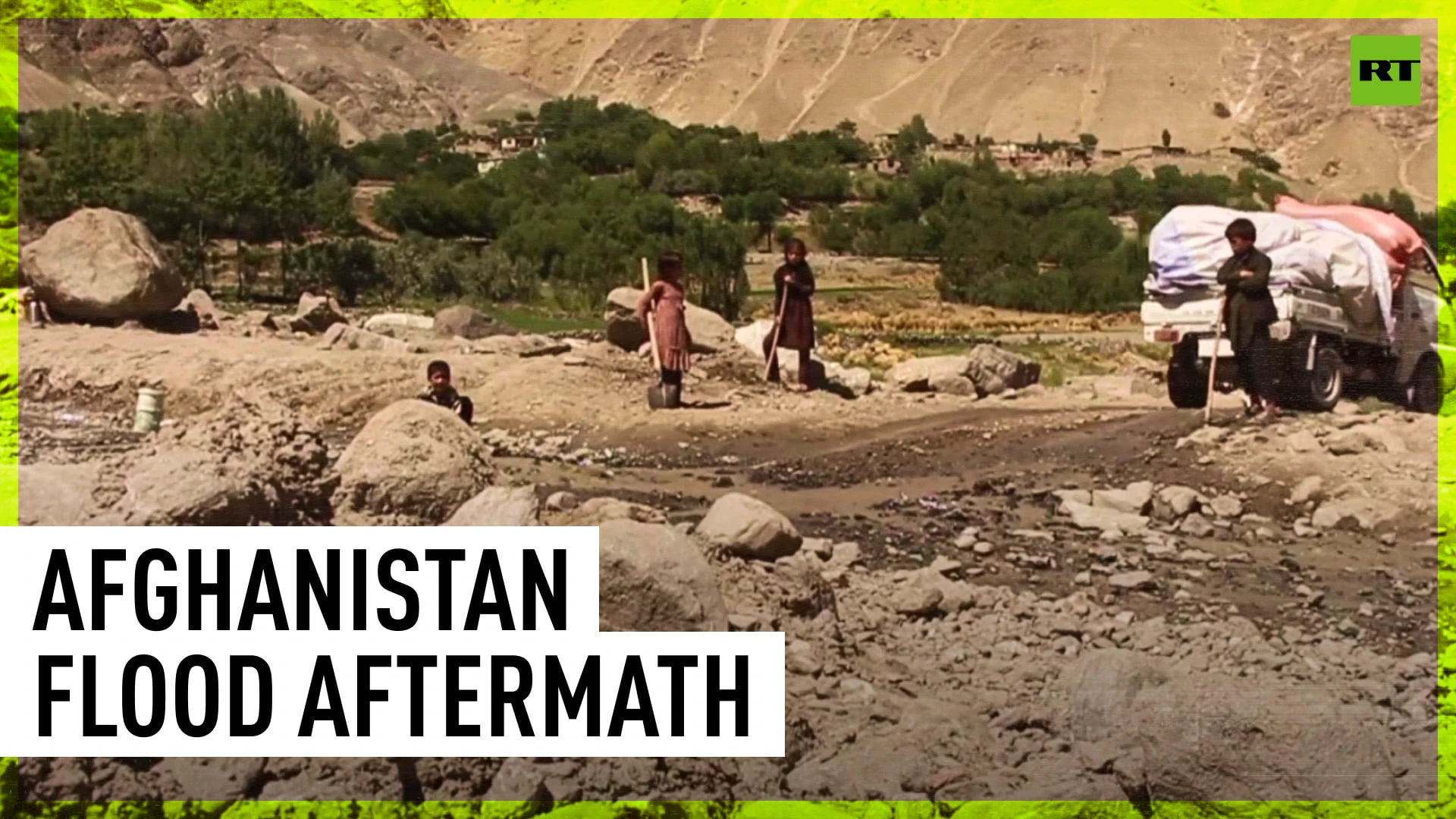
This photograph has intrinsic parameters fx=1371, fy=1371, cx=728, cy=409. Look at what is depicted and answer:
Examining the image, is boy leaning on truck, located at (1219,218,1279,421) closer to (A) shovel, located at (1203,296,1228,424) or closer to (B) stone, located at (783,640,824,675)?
(A) shovel, located at (1203,296,1228,424)

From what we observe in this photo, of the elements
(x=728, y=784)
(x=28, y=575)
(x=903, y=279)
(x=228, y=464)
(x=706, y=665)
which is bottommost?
(x=728, y=784)

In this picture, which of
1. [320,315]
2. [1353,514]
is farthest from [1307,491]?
[320,315]

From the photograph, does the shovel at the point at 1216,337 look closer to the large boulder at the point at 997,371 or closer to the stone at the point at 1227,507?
the stone at the point at 1227,507

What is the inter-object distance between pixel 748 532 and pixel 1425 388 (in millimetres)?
2353

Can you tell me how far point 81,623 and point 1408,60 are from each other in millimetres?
4750

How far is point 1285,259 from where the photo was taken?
4562 millimetres

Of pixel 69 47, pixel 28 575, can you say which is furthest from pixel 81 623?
pixel 69 47

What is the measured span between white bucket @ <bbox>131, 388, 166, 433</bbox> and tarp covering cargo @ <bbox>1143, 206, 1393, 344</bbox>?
3342 millimetres

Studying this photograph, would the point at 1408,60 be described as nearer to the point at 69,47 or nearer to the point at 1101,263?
the point at 1101,263

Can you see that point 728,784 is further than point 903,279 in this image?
No

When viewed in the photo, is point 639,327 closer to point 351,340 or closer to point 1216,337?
point 351,340

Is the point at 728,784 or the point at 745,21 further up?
the point at 745,21

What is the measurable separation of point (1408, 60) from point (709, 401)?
8.57 feet

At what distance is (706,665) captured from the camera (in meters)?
4.34
